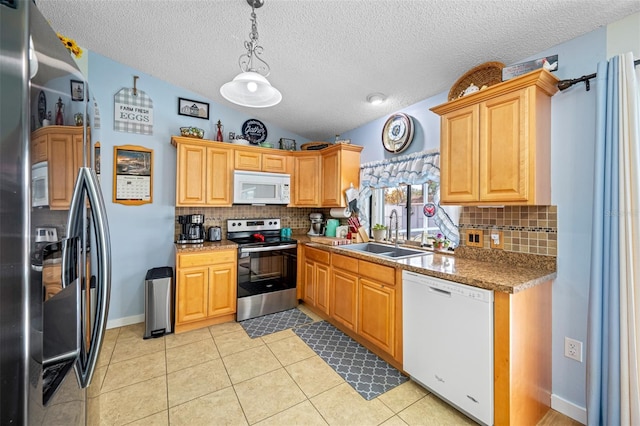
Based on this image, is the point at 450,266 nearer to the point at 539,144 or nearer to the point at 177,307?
the point at 539,144

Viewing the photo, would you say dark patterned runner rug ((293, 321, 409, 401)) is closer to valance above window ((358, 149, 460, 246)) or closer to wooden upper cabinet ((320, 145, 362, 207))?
valance above window ((358, 149, 460, 246))

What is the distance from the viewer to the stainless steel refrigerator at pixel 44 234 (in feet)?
1.73

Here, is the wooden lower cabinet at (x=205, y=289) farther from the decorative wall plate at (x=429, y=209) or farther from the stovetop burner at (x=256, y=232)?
the decorative wall plate at (x=429, y=209)

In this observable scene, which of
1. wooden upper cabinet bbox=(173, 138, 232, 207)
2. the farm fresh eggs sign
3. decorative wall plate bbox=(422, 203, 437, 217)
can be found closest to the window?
decorative wall plate bbox=(422, 203, 437, 217)

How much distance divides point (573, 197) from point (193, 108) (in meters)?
3.74

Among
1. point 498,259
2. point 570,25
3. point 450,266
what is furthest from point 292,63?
point 498,259

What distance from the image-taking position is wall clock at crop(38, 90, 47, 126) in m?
0.61

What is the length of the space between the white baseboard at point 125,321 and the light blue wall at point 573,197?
3.79m

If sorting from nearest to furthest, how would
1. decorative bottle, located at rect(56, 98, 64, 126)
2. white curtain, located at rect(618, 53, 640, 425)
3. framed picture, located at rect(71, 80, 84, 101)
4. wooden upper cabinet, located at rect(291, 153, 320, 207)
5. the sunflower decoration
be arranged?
decorative bottle, located at rect(56, 98, 64, 126), framed picture, located at rect(71, 80, 84, 101), white curtain, located at rect(618, 53, 640, 425), the sunflower decoration, wooden upper cabinet, located at rect(291, 153, 320, 207)

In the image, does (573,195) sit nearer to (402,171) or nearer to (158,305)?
(402,171)

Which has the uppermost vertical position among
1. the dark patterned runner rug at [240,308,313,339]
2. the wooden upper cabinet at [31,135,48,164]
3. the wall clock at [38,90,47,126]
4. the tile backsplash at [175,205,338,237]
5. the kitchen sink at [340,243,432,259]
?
the wall clock at [38,90,47,126]

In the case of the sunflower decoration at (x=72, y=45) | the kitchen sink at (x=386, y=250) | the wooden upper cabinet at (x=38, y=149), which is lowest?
the kitchen sink at (x=386, y=250)

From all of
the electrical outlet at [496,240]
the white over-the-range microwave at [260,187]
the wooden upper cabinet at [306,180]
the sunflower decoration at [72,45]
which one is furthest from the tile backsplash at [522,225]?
the sunflower decoration at [72,45]

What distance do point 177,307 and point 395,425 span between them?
2.22 m
